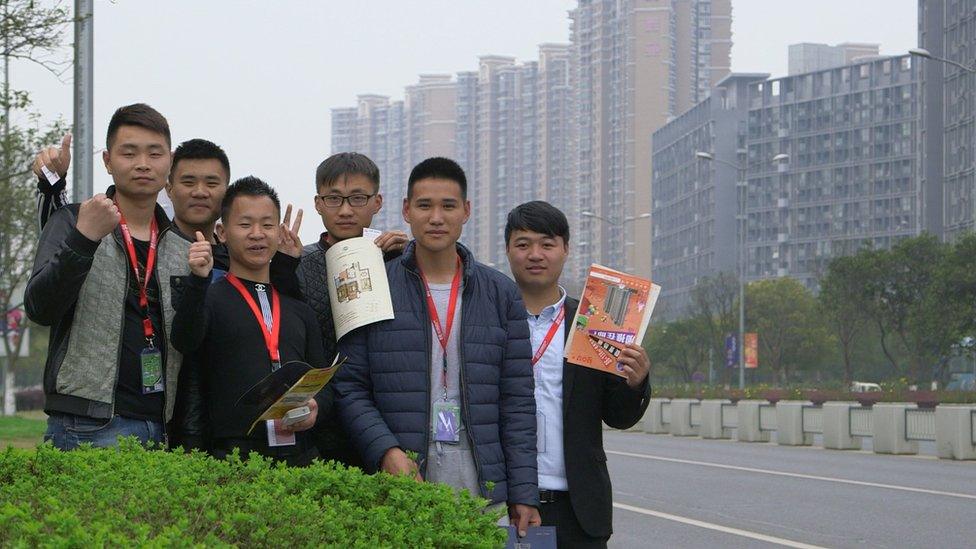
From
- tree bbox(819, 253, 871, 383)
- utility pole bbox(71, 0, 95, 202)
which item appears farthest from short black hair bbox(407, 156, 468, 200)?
tree bbox(819, 253, 871, 383)

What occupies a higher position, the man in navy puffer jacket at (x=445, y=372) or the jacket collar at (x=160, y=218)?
the jacket collar at (x=160, y=218)

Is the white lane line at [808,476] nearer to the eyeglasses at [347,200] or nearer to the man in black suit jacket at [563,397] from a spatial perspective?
the man in black suit jacket at [563,397]

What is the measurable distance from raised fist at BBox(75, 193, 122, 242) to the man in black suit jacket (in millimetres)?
1600

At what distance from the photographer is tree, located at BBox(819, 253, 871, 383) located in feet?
202

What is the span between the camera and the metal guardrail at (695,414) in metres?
35.1

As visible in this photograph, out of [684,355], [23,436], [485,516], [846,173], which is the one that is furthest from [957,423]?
[846,173]

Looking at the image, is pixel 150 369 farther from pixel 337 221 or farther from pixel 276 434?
pixel 337 221

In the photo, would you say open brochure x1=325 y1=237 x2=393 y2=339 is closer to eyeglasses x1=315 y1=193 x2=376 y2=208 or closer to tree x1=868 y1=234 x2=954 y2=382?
eyeglasses x1=315 y1=193 x2=376 y2=208

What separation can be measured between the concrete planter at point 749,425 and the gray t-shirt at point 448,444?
1064 inches

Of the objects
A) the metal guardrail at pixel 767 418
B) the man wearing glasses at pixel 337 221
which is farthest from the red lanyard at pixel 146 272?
the metal guardrail at pixel 767 418

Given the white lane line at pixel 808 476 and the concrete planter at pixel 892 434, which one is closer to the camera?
the white lane line at pixel 808 476

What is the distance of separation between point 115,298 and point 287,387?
0.71 meters

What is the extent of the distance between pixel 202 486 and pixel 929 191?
334 feet

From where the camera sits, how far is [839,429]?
27.2 metres
